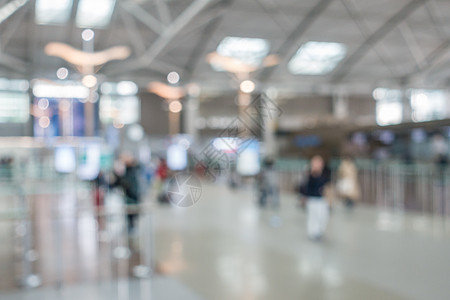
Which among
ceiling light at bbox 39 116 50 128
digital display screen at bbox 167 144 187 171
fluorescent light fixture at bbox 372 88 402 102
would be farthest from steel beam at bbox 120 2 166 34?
fluorescent light fixture at bbox 372 88 402 102

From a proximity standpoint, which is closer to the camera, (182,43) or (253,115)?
(253,115)

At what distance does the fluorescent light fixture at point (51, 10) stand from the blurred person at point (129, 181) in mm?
3737

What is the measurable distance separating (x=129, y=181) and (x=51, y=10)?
13.6ft

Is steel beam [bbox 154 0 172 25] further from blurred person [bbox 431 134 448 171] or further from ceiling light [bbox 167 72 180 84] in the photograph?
blurred person [bbox 431 134 448 171]

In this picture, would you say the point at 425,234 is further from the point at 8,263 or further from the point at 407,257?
Answer: the point at 8,263

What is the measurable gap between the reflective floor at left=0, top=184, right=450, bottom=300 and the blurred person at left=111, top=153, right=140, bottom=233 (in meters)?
0.80

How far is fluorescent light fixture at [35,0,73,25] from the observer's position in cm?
180

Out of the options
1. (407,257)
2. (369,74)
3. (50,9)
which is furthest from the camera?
(407,257)

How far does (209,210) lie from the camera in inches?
407

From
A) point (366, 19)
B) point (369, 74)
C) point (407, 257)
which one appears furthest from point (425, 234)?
point (366, 19)

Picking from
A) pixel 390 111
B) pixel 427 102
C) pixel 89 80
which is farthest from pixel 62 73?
pixel 427 102

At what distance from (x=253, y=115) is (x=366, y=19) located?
43.7 inches

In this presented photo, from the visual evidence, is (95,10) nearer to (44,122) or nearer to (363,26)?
(363,26)

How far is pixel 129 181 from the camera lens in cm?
588
